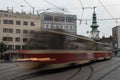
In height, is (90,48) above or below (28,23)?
below

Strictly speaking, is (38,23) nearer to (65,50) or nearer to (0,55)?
(0,55)

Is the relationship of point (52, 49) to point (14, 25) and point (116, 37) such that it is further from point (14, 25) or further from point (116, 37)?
point (116, 37)

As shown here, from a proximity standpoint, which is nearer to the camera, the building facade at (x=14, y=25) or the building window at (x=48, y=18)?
the building facade at (x=14, y=25)

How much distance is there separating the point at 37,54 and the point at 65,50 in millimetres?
2954

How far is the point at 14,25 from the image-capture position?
3647 inches

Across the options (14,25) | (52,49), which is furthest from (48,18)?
(52,49)

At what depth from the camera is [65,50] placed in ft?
80.6

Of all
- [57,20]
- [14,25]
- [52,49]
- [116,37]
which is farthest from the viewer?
[116,37]

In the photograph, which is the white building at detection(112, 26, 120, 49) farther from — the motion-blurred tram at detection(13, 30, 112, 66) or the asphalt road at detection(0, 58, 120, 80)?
the motion-blurred tram at detection(13, 30, 112, 66)

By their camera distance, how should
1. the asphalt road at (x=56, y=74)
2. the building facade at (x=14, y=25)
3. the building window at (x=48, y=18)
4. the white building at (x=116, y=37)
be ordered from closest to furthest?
the asphalt road at (x=56, y=74) < the building facade at (x=14, y=25) < the building window at (x=48, y=18) < the white building at (x=116, y=37)

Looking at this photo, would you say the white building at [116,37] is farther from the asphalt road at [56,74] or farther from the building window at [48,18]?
the asphalt road at [56,74]

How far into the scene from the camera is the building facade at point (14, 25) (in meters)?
89.8

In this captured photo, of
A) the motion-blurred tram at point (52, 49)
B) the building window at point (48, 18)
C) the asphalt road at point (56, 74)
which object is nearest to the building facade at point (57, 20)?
the building window at point (48, 18)

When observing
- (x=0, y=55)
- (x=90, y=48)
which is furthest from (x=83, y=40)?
(x=0, y=55)
